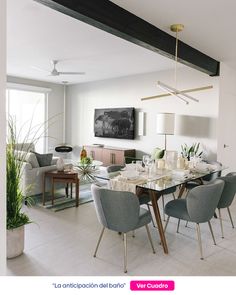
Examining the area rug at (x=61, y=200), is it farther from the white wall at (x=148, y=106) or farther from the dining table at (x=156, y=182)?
the white wall at (x=148, y=106)

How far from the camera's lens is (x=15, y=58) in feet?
16.2

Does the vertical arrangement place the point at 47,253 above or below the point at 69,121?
below

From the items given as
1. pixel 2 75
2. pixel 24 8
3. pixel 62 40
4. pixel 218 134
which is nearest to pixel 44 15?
pixel 24 8

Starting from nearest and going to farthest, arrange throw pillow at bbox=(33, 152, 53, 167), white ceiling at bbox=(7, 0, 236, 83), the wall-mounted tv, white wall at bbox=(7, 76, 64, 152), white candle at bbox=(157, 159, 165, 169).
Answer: white ceiling at bbox=(7, 0, 236, 83) < white candle at bbox=(157, 159, 165, 169) < throw pillow at bbox=(33, 152, 53, 167) < the wall-mounted tv < white wall at bbox=(7, 76, 64, 152)

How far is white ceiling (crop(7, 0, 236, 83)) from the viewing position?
268cm

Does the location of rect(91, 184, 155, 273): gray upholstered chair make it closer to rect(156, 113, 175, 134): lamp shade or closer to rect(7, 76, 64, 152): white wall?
rect(156, 113, 175, 134): lamp shade

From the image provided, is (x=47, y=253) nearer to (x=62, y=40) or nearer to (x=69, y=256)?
(x=69, y=256)

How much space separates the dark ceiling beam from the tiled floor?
7.57ft

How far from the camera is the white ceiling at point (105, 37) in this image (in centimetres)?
268

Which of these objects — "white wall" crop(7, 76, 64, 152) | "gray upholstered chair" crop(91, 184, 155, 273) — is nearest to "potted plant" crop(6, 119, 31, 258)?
"gray upholstered chair" crop(91, 184, 155, 273)

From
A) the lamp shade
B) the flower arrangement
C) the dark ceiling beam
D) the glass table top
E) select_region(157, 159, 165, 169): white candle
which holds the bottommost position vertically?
the glass table top

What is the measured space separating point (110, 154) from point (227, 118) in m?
2.74
